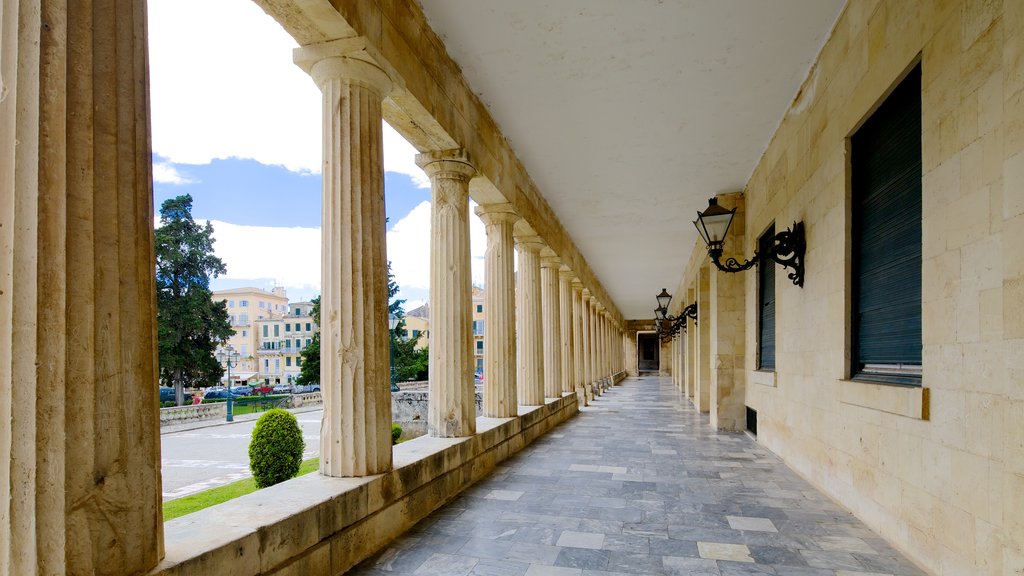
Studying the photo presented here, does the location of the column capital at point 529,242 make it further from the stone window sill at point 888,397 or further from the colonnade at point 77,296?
the colonnade at point 77,296

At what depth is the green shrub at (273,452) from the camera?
8.52 metres

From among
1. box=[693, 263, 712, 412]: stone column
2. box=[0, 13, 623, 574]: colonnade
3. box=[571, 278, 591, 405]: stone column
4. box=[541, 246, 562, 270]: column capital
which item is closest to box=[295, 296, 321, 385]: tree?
box=[571, 278, 591, 405]: stone column

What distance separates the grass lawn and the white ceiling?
7838mm

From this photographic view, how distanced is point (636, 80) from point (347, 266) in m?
4.38

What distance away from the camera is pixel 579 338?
773 inches

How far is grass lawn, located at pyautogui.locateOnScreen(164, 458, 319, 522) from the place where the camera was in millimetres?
10734

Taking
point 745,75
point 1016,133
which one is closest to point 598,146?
point 745,75

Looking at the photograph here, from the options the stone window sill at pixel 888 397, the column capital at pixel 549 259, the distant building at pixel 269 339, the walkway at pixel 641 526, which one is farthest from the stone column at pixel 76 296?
the distant building at pixel 269 339

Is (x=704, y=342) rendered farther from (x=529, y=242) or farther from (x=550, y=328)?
(x=529, y=242)

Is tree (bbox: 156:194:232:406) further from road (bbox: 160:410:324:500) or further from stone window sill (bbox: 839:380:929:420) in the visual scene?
stone window sill (bbox: 839:380:929:420)

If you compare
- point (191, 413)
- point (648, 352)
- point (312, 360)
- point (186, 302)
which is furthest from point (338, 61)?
point (648, 352)

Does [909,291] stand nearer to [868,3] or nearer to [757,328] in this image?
[868,3]

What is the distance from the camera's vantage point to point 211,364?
120 ft

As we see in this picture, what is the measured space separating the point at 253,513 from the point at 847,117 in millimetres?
6282
